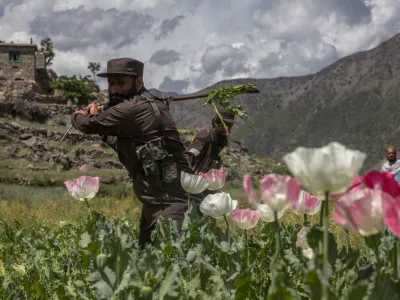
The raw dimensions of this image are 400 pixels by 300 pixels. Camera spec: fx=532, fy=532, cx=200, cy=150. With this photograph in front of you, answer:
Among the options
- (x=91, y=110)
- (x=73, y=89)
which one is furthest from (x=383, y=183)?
(x=73, y=89)

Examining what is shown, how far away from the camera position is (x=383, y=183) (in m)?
1.06

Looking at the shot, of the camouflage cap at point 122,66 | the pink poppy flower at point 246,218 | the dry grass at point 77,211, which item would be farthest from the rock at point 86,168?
the pink poppy flower at point 246,218

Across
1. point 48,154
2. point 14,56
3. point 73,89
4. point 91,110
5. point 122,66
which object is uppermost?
point 14,56

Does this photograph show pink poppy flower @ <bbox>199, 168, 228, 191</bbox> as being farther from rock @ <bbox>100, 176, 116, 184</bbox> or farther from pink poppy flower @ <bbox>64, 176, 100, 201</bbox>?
rock @ <bbox>100, 176, 116, 184</bbox>

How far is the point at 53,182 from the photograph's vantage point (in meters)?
22.3

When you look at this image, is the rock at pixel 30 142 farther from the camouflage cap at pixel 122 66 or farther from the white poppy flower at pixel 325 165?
the white poppy flower at pixel 325 165

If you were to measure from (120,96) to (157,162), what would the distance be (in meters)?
0.64

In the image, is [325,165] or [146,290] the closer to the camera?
[325,165]

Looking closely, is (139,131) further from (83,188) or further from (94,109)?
(83,188)

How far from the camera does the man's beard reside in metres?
4.01

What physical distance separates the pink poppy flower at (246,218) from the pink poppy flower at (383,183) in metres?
1.02

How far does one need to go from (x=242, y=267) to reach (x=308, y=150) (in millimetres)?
844

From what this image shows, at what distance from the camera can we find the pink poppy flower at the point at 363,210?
1.02 meters

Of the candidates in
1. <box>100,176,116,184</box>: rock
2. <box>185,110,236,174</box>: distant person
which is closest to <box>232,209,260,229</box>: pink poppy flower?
<box>185,110,236,174</box>: distant person
